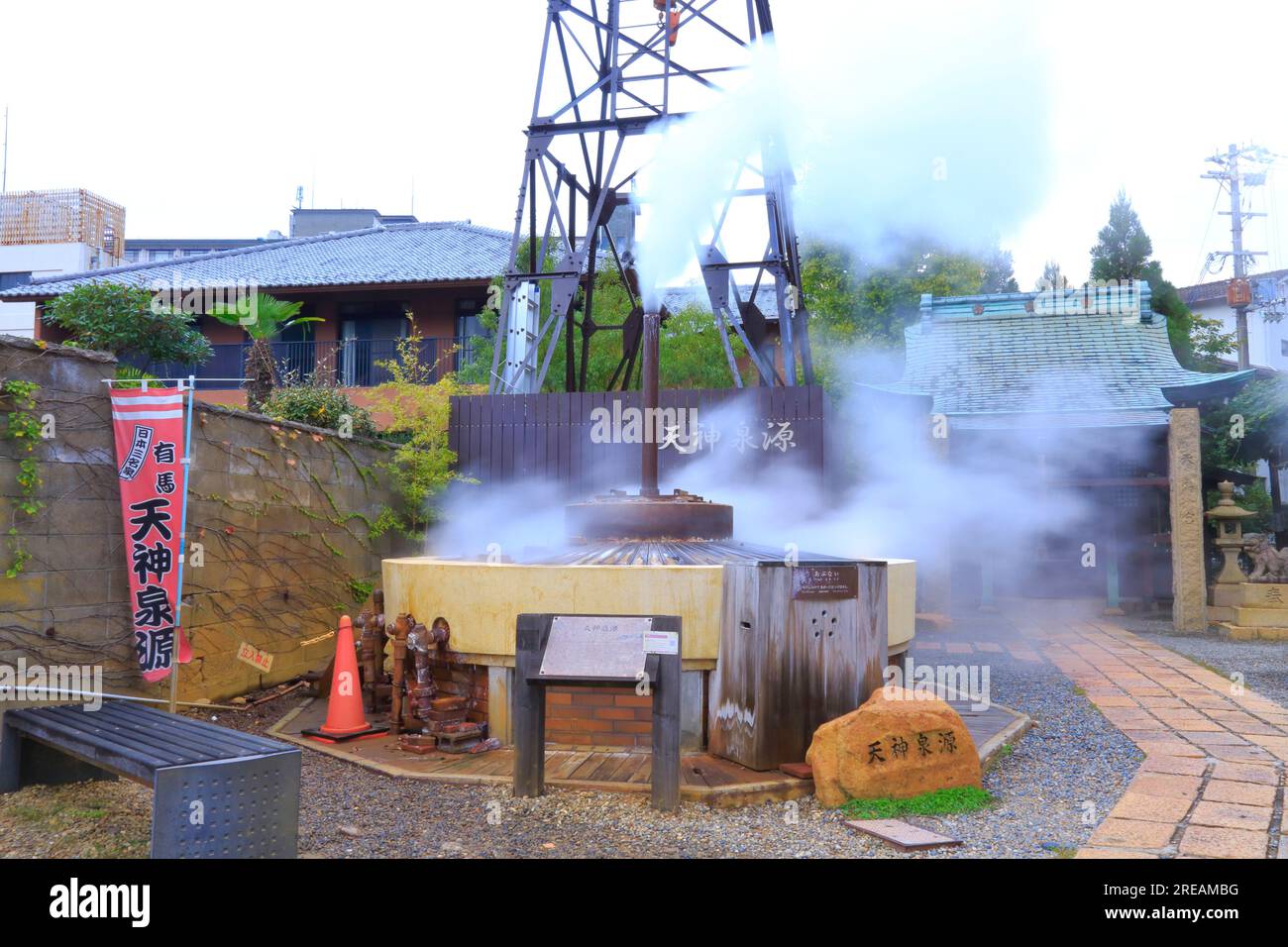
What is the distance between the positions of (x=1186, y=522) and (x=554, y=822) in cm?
1121

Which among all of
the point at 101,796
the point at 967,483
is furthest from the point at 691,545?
the point at 967,483

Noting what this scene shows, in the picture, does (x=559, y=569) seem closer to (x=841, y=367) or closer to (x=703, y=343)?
(x=703, y=343)

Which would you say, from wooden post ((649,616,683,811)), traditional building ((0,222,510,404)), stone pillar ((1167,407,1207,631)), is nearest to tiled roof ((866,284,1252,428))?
stone pillar ((1167,407,1207,631))

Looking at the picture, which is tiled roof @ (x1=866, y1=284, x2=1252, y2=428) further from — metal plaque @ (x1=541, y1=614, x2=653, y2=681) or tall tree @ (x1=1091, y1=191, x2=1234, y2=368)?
metal plaque @ (x1=541, y1=614, x2=653, y2=681)

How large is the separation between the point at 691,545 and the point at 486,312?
973cm

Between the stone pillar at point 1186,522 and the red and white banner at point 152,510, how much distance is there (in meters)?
12.0

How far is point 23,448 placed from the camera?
474 cm

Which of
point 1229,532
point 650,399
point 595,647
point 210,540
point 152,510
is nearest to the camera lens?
point 595,647

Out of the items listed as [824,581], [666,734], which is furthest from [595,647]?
[824,581]

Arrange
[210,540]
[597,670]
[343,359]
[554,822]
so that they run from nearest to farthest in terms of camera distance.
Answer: [554,822] → [597,670] → [210,540] → [343,359]

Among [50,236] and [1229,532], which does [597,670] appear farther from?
[50,236]

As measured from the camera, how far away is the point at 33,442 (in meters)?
4.80

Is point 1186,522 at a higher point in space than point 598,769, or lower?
higher

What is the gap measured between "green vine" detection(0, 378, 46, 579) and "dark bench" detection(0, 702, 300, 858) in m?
1.10
